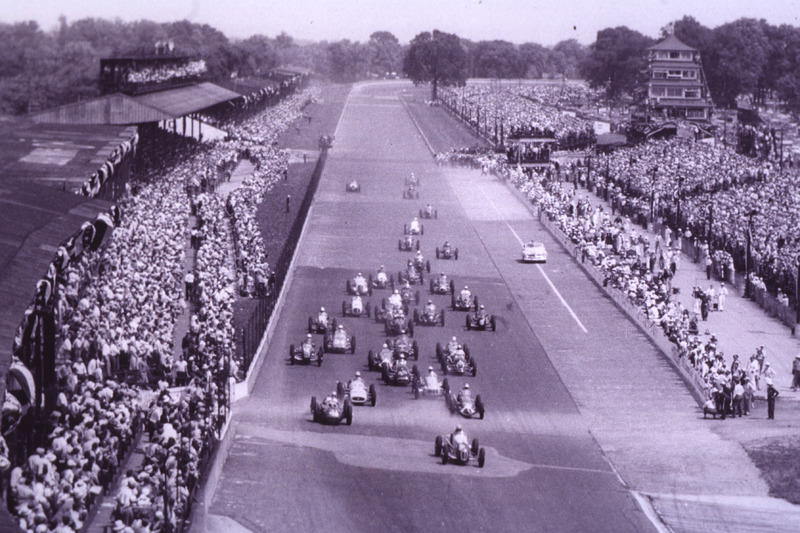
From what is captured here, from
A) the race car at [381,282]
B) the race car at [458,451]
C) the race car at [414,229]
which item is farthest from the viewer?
the race car at [414,229]

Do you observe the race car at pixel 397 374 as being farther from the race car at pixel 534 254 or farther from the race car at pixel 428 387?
the race car at pixel 534 254

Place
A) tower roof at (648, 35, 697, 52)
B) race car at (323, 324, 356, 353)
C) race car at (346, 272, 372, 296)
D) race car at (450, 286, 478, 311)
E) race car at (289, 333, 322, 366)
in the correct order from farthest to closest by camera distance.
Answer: tower roof at (648, 35, 697, 52)
race car at (346, 272, 372, 296)
race car at (450, 286, 478, 311)
race car at (323, 324, 356, 353)
race car at (289, 333, 322, 366)

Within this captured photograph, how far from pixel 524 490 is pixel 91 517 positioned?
10.2m

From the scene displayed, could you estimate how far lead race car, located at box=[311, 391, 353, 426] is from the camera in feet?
121

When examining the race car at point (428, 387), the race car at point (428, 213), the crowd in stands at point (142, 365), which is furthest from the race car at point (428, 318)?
the race car at point (428, 213)

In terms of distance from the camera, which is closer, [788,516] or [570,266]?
[788,516]

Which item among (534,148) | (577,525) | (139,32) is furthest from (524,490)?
(139,32)

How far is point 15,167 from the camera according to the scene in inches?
2237

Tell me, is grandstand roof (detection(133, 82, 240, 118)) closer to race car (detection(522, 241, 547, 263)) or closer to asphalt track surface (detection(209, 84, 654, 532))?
asphalt track surface (detection(209, 84, 654, 532))

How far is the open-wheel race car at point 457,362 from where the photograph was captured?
143ft

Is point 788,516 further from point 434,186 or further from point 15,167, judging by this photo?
point 434,186

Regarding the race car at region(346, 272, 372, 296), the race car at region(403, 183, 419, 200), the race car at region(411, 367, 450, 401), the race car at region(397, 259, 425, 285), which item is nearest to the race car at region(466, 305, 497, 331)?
the race car at region(346, 272, 372, 296)

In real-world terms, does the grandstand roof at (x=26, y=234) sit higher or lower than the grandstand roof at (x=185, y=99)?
higher

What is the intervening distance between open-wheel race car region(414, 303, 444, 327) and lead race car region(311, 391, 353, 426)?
1395 cm
